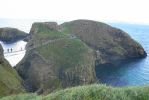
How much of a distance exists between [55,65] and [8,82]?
27679mm

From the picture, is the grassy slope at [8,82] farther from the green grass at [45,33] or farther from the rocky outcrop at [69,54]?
the green grass at [45,33]

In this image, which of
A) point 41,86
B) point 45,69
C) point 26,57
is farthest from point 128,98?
point 26,57

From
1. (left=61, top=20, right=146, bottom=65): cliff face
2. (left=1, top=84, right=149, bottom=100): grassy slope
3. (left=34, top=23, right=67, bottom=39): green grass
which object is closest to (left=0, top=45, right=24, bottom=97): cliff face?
(left=34, top=23, right=67, bottom=39): green grass

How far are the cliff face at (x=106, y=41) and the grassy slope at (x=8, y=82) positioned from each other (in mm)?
67349

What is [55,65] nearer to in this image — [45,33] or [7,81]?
[7,81]

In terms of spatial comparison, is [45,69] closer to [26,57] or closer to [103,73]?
[26,57]

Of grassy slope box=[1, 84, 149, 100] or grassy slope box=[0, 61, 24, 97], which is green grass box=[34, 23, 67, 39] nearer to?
grassy slope box=[0, 61, 24, 97]

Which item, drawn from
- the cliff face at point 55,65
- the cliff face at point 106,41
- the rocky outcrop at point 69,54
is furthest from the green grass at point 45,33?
the cliff face at point 106,41

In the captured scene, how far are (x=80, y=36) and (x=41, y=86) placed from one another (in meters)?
75.0

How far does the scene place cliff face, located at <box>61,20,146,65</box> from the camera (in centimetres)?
15200

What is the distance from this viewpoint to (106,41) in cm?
15825

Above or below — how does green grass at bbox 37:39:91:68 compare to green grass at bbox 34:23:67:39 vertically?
below

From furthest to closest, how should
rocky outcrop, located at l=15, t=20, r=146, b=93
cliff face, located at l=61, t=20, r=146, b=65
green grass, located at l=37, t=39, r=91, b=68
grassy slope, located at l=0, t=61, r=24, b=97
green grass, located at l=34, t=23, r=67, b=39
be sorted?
cliff face, located at l=61, t=20, r=146, b=65
green grass, located at l=34, t=23, r=67, b=39
green grass, located at l=37, t=39, r=91, b=68
rocky outcrop, located at l=15, t=20, r=146, b=93
grassy slope, located at l=0, t=61, r=24, b=97

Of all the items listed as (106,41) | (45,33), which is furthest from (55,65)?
(106,41)
